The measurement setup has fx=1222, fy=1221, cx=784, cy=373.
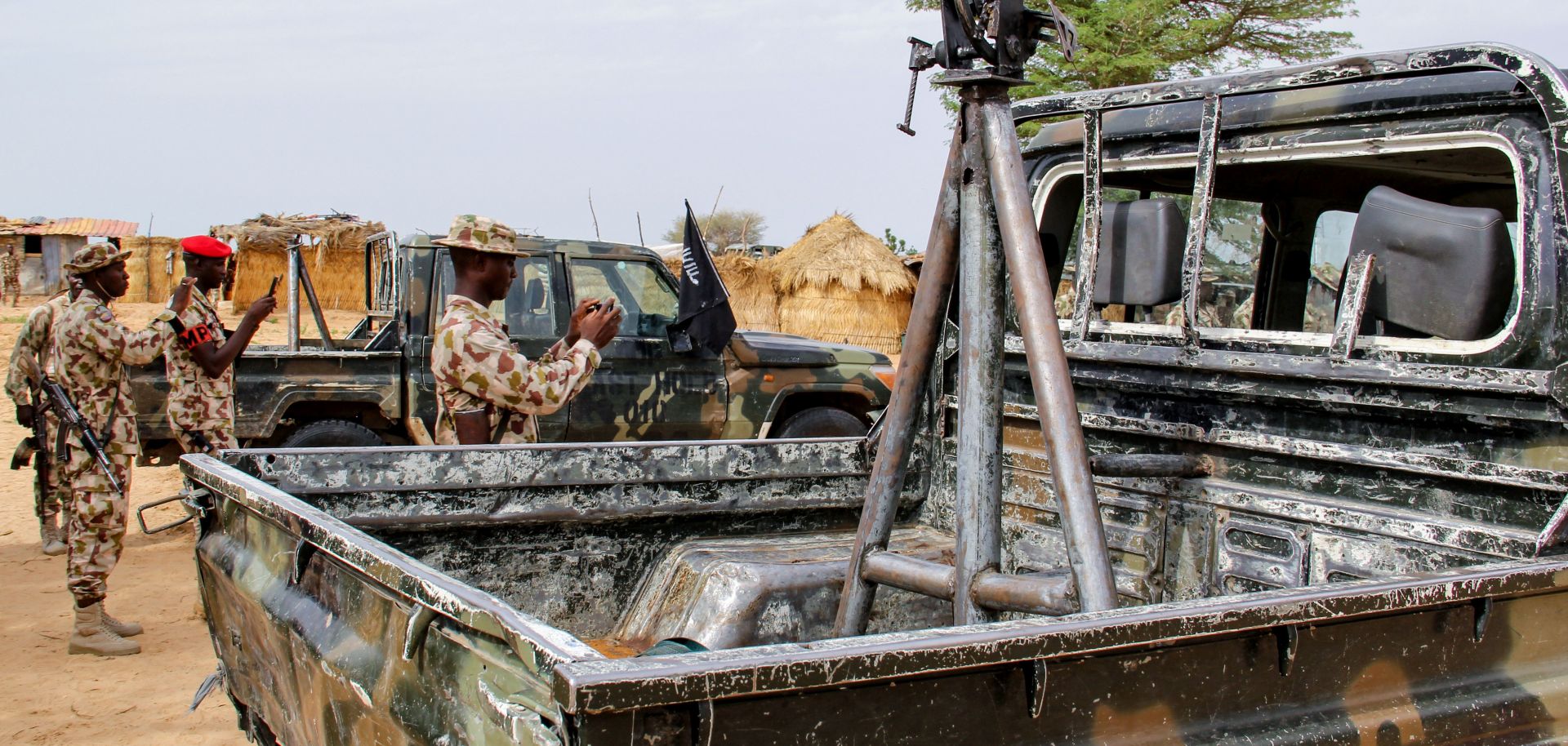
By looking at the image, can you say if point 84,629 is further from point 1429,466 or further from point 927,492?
point 1429,466

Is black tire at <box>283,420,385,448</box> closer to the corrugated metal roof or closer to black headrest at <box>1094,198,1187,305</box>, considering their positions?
black headrest at <box>1094,198,1187,305</box>

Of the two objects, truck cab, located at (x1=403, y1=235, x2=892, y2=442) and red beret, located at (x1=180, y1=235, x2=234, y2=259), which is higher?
red beret, located at (x1=180, y1=235, x2=234, y2=259)

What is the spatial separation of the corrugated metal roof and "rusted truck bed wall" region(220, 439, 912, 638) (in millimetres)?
29470

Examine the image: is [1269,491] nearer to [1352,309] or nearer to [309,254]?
[1352,309]

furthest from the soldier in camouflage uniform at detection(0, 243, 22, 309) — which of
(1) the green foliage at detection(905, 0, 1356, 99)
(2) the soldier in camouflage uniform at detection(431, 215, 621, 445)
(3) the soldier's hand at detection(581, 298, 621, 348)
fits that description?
(3) the soldier's hand at detection(581, 298, 621, 348)

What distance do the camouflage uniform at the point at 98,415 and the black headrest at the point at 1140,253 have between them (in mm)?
4256

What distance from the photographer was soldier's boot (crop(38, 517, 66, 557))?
23.5 feet

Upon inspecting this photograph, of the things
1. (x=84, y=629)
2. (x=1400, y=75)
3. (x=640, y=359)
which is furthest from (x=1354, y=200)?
(x=84, y=629)

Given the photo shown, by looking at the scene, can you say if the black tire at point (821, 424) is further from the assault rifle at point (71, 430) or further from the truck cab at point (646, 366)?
the assault rifle at point (71, 430)

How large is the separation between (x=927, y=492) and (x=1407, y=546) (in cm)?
156

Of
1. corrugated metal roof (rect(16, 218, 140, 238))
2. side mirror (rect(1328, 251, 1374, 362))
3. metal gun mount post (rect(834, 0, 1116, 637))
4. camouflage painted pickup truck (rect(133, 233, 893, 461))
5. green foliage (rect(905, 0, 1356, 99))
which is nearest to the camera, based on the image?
metal gun mount post (rect(834, 0, 1116, 637))

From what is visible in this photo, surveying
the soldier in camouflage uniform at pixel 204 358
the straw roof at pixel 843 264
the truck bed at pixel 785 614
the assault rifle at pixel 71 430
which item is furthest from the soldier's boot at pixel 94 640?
the straw roof at pixel 843 264

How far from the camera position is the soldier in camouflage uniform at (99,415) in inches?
210

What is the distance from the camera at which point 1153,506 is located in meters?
3.15
